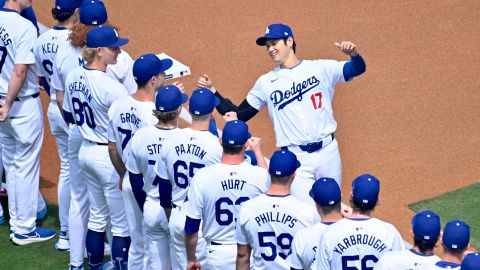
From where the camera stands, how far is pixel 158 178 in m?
7.64

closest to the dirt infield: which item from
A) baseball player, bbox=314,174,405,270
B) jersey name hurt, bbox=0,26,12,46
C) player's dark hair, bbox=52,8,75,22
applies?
jersey name hurt, bbox=0,26,12,46

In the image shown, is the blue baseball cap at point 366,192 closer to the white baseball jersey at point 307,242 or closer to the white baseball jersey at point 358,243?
the white baseball jersey at point 358,243

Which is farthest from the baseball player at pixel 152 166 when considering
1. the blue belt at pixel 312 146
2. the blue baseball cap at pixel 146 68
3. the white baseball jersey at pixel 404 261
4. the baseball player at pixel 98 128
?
the white baseball jersey at pixel 404 261

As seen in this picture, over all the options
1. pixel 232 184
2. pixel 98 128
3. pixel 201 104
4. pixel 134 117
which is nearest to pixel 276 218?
pixel 232 184

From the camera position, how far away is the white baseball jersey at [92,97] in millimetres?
8203

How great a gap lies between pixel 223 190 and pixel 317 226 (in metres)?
0.77

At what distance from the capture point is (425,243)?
6312mm

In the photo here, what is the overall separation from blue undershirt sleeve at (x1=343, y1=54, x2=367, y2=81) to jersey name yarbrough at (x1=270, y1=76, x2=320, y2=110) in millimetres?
231

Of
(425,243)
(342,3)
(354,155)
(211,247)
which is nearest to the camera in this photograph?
(425,243)

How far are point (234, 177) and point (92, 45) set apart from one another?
74.2 inches

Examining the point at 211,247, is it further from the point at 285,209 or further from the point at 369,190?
the point at 369,190

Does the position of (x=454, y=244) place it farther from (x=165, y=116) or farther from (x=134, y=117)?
(x=134, y=117)

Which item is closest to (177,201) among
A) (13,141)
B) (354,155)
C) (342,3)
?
(13,141)

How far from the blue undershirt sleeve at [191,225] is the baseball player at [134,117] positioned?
0.92 metres
